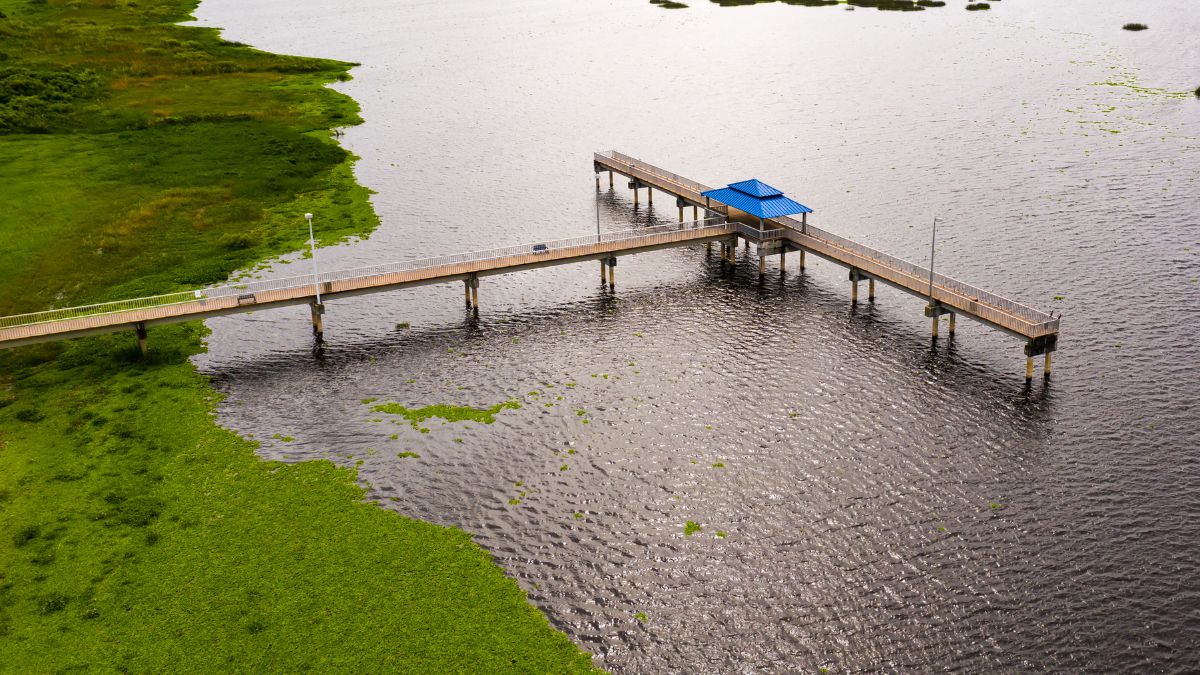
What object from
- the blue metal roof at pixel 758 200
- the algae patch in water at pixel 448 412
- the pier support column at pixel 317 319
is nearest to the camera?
the algae patch in water at pixel 448 412

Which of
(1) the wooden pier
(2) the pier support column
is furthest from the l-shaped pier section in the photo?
(2) the pier support column

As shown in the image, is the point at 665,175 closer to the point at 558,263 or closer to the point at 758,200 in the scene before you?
the point at 758,200

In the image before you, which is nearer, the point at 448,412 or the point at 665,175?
the point at 448,412

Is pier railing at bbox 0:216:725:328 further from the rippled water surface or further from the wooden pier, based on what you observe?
the rippled water surface

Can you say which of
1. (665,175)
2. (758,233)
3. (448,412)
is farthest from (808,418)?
(665,175)

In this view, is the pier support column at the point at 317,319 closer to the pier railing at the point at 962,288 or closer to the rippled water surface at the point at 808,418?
the rippled water surface at the point at 808,418

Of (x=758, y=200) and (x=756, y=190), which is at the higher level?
(x=756, y=190)

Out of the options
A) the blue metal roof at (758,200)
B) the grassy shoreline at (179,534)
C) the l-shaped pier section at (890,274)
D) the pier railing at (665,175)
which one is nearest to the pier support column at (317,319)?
the grassy shoreline at (179,534)
